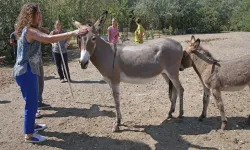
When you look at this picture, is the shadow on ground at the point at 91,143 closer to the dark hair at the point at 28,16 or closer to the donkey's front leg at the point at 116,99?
the donkey's front leg at the point at 116,99

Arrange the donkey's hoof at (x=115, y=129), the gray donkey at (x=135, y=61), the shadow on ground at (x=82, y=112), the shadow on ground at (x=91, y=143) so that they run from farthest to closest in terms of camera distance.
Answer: the shadow on ground at (x=82, y=112) → the donkey's hoof at (x=115, y=129) → the gray donkey at (x=135, y=61) → the shadow on ground at (x=91, y=143)

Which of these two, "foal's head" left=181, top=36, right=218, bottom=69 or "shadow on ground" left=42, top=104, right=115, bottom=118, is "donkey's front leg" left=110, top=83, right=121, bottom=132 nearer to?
"shadow on ground" left=42, top=104, right=115, bottom=118

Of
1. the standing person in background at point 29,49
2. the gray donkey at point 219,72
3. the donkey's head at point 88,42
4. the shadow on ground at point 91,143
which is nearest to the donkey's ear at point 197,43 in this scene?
the gray donkey at point 219,72

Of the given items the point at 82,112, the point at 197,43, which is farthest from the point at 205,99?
the point at 82,112

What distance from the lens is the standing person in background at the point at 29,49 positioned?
401 centimetres

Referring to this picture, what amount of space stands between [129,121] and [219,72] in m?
1.94

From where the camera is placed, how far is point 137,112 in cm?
605

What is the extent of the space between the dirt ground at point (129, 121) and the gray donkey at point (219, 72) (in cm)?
53

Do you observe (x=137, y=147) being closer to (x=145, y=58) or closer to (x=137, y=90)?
(x=145, y=58)

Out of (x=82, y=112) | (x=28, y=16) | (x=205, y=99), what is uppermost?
(x=28, y=16)

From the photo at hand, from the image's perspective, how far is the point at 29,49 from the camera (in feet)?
14.0

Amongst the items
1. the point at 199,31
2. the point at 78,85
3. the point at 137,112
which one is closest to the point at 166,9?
the point at 199,31

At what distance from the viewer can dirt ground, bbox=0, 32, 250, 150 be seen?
469 centimetres

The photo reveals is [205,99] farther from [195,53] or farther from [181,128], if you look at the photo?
[195,53]
